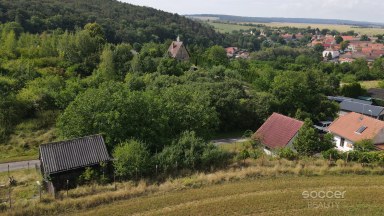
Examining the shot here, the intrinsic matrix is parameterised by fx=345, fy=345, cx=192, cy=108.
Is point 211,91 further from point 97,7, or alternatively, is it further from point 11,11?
point 97,7

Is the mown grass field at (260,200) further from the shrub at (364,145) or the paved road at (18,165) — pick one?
the paved road at (18,165)

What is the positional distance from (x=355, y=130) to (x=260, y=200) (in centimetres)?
1702

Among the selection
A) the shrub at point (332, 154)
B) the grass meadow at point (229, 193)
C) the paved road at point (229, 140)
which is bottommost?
the paved road at point (229, 140)

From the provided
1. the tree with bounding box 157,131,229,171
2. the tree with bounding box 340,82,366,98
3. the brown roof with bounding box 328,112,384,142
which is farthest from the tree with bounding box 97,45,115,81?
the tree with bounding box 340,82,366,98

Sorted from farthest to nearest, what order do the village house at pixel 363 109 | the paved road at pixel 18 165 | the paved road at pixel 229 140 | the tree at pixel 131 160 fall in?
the village house at pixel 363 109 → the paved road at pixel 229 140 → the paved road at pixel 18 165 → the tree at pixel 131 160

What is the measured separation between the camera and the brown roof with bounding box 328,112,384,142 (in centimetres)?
2952

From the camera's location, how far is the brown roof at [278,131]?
27531 mm

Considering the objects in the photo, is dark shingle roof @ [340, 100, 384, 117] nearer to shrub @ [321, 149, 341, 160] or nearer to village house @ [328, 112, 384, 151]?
village house @ [328, 112, 384, 151]

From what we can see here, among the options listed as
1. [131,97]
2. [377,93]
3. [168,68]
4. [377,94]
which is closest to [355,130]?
[131,97]

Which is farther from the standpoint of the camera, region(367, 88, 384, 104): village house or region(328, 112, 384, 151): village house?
region(367, 88, 384, 104): village house

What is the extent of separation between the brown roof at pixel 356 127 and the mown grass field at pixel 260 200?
9879 mm

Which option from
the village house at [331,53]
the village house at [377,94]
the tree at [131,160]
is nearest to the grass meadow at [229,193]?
the tree at [131,160]

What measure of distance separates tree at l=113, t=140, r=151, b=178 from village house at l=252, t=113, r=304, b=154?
11.6 m

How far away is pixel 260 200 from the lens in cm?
1789
